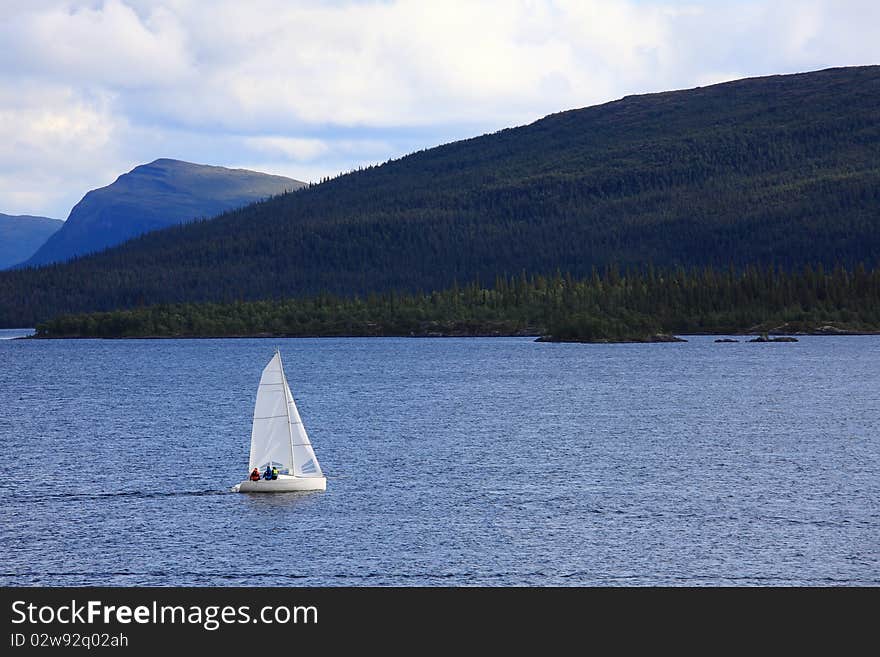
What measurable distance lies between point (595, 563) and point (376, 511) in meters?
13.6

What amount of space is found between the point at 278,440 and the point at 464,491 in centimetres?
994

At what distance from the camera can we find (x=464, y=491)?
6475 cm

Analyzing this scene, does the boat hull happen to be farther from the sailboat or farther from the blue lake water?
the blue lake water

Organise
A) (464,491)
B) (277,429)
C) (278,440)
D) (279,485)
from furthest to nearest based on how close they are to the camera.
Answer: (464,491) < (279,485) < (278,440) < (277,429)

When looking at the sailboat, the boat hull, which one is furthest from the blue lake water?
the sailboat

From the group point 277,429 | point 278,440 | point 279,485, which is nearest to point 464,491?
point 279,485

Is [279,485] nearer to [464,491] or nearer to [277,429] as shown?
[277,429]

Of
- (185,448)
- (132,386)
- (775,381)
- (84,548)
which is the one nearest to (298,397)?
Result: (132,386)

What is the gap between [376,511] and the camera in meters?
58.8

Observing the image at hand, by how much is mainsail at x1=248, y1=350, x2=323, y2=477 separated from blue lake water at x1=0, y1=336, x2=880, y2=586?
186 centimetres

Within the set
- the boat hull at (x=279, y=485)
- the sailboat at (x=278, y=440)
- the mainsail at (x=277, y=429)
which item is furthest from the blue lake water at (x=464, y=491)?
the mainsail at (x=277, y=429)

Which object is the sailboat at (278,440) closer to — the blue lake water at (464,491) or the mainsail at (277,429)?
the mainsail at (277,429)

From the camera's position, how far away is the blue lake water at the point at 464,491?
48188 mm
